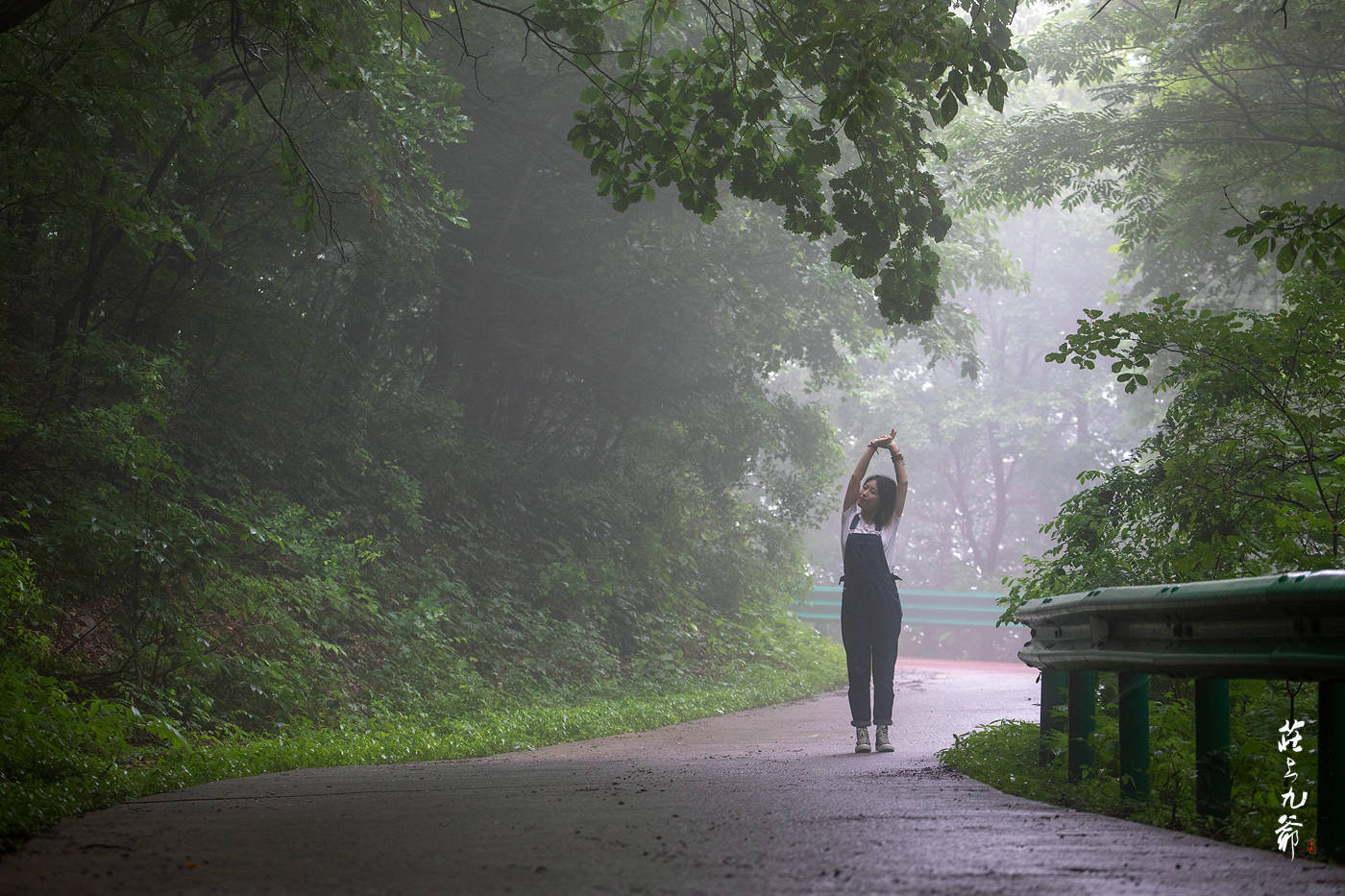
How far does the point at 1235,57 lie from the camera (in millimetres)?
18125

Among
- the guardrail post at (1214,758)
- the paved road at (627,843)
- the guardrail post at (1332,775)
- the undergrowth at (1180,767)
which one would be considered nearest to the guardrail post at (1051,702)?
the undergrowth at (1180,767)

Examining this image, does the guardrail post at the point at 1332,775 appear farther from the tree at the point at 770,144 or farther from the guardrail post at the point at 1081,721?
the tree at the point at 770,144

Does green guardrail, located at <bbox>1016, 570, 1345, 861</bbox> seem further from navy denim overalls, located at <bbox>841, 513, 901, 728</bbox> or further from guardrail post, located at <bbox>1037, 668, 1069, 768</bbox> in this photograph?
navy denim overalls, located at <bbox>841, 513, 901, 728</bbox>

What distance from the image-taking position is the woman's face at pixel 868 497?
30.9 ft

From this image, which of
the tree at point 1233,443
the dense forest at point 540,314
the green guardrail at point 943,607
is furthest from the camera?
the green guardrail at point 943,607

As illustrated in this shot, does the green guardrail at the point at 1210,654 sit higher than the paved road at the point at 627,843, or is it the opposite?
the green guardrail at the point at 1210,654

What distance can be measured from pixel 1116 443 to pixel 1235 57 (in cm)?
3874

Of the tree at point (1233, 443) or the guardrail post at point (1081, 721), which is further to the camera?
the tree at point (1233, 443)

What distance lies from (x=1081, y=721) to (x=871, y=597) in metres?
3.58

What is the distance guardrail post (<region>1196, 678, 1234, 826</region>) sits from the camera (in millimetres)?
4316

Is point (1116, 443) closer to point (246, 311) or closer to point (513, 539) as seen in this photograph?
point (513, 539)

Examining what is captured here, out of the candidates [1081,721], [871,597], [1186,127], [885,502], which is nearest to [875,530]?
[885,502]

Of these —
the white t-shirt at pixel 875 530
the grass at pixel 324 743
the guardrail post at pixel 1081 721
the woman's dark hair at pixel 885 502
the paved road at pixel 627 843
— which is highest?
the woman's dark hair at pixel 885 502

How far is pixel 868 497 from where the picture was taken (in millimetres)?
9414
